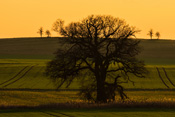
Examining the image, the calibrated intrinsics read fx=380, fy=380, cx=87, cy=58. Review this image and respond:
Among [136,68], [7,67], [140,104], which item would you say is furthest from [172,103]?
[7,67]

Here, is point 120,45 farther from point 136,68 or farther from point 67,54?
point 67,54

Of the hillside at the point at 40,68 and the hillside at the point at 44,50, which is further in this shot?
the hillside at the point at 44,50

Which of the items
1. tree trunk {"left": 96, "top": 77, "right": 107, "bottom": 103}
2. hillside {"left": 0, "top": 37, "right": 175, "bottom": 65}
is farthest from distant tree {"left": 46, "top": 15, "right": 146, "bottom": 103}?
hillside {"left": 0, "top": 37, "right": 175, "bottom": 65}

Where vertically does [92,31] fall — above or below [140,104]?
above

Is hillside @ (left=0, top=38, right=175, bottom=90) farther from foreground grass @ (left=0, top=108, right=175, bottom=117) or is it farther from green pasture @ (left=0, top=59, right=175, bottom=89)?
foreground grass @ (left=0, top=108, right=175, bottom=117)

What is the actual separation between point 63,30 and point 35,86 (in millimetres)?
28104

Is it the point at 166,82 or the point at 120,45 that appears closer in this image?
the point at 120,45

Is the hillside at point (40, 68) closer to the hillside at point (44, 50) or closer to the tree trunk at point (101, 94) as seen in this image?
the hillside at point (44, 50)
